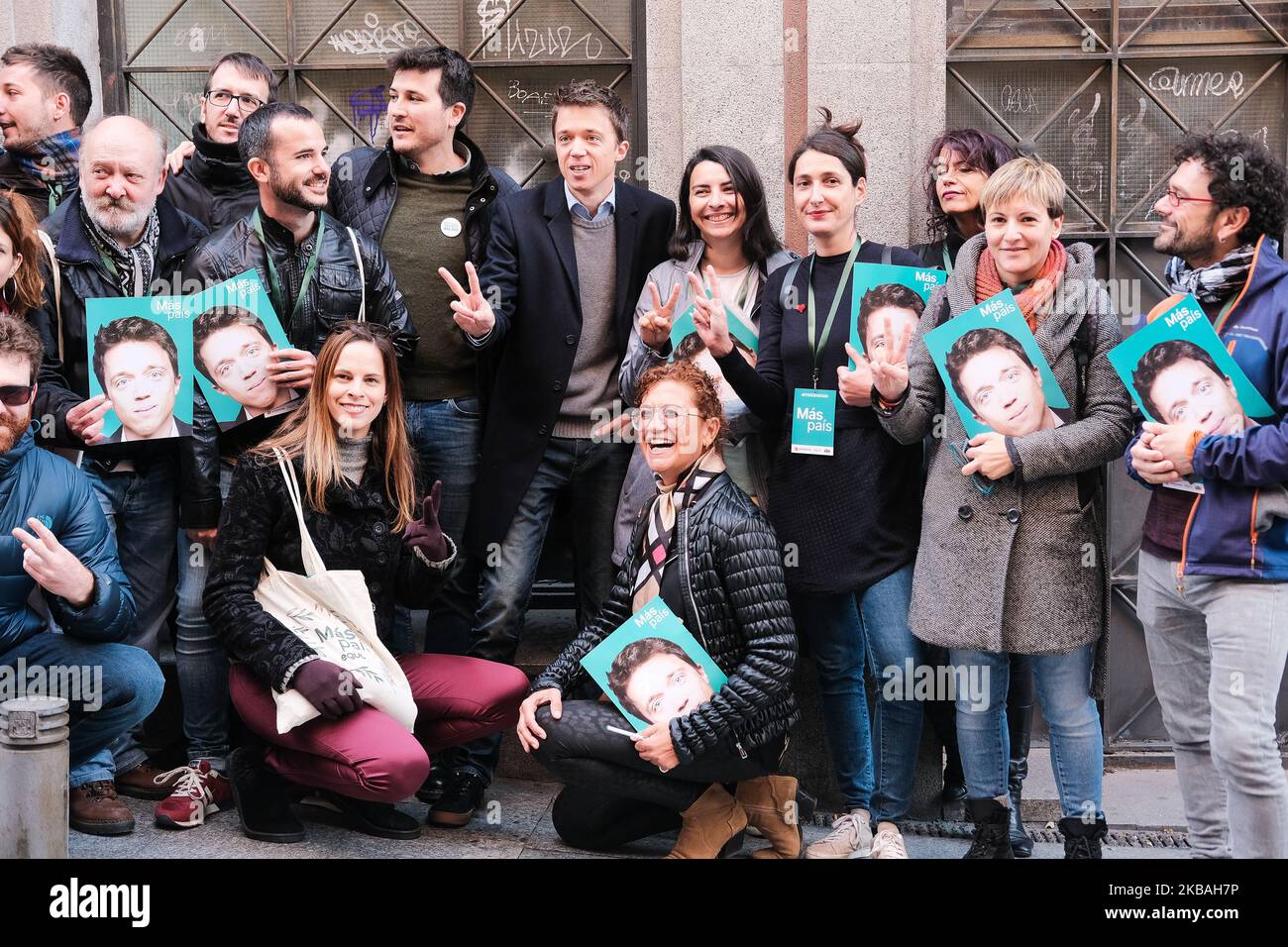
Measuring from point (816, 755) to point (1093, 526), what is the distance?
163 cm

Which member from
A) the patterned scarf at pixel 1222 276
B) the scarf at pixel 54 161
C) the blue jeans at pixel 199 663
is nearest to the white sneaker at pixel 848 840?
the patterned scarf at pixel 1222 276

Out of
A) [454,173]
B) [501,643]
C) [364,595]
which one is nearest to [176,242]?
[454,173]

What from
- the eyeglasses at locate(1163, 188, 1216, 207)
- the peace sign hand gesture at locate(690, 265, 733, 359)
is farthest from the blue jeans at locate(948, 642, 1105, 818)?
the eyeglasses at locate(1163, 188, 1216, 207)

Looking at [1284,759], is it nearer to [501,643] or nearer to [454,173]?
[501,643]

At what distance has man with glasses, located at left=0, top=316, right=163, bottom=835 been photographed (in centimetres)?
444

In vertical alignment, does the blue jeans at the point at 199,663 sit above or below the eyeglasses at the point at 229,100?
below

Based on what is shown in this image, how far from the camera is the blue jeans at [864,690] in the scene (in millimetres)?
4652

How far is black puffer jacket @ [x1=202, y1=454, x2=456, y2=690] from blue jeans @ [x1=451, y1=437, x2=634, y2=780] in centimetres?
38

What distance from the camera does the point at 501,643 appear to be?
5137 millimetres

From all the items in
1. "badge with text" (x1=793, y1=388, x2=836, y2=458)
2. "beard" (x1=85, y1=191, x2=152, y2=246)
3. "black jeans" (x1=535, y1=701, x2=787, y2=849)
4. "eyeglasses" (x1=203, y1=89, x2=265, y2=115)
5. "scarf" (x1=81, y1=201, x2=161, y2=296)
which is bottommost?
"black jeans" (x1=535, y1=701, x2=787, y2=849)

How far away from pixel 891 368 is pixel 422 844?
2.31 meters

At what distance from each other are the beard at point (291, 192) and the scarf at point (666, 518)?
1636 mm

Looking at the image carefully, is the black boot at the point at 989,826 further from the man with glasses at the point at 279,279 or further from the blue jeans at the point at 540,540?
the man with glasses at the point at 279,279

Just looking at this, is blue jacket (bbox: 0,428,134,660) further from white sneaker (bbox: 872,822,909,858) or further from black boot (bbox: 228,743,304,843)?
white sneaker (bbox: 872,822,909,858)
